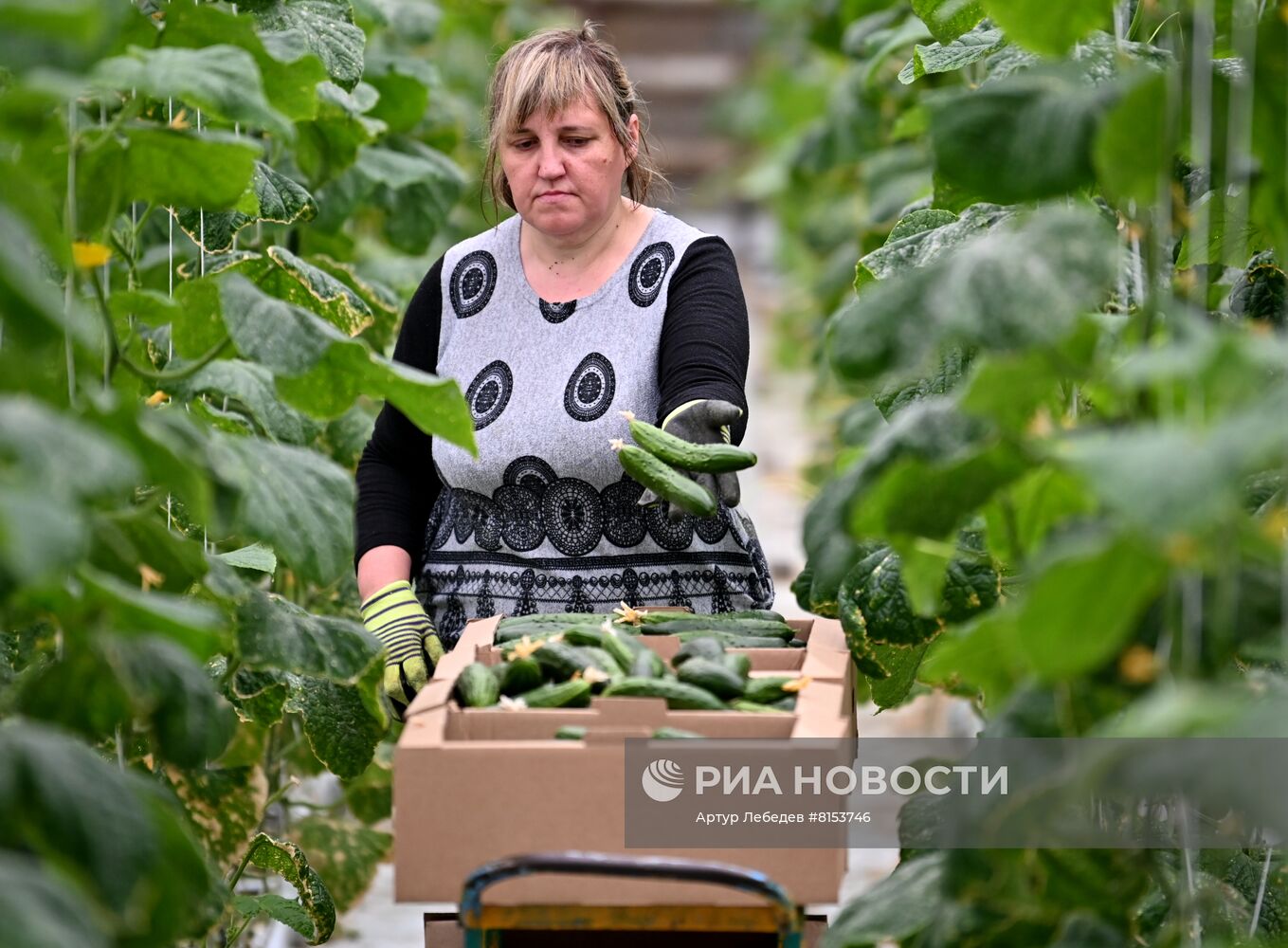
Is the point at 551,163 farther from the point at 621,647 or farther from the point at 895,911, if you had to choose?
the point at 895,911

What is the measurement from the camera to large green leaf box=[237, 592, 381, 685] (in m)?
2.01

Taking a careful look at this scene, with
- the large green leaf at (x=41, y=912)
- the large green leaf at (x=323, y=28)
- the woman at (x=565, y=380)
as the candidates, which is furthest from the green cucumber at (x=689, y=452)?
the large green leaf at (x=41, y=912)

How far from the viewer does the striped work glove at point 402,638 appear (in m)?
2.61

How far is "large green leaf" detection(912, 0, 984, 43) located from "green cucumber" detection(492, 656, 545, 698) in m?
0.96

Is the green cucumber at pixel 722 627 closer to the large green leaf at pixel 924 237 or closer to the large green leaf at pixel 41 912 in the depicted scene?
the large green leaf at pixel 924 237

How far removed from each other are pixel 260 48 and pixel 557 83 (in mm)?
859

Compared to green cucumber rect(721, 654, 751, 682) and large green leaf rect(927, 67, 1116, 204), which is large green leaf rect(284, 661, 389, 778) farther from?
large green leaf rect(927, 67, 1116, 204)

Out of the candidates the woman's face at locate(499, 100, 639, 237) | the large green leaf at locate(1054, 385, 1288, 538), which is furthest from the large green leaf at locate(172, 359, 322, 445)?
the large green leaf at locate(1054, 385, 1288, 538)

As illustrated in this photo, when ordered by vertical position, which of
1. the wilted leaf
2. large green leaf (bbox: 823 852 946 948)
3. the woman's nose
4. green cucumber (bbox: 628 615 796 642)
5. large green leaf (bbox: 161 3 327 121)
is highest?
the woman's nose

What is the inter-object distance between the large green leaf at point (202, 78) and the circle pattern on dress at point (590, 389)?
1.03 meters

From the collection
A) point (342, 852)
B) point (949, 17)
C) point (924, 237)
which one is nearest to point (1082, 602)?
point (924, 237)

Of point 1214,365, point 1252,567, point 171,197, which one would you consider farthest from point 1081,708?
point 171,197

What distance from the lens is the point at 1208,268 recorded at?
7.24ft

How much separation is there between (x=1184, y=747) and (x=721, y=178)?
16.2 m
